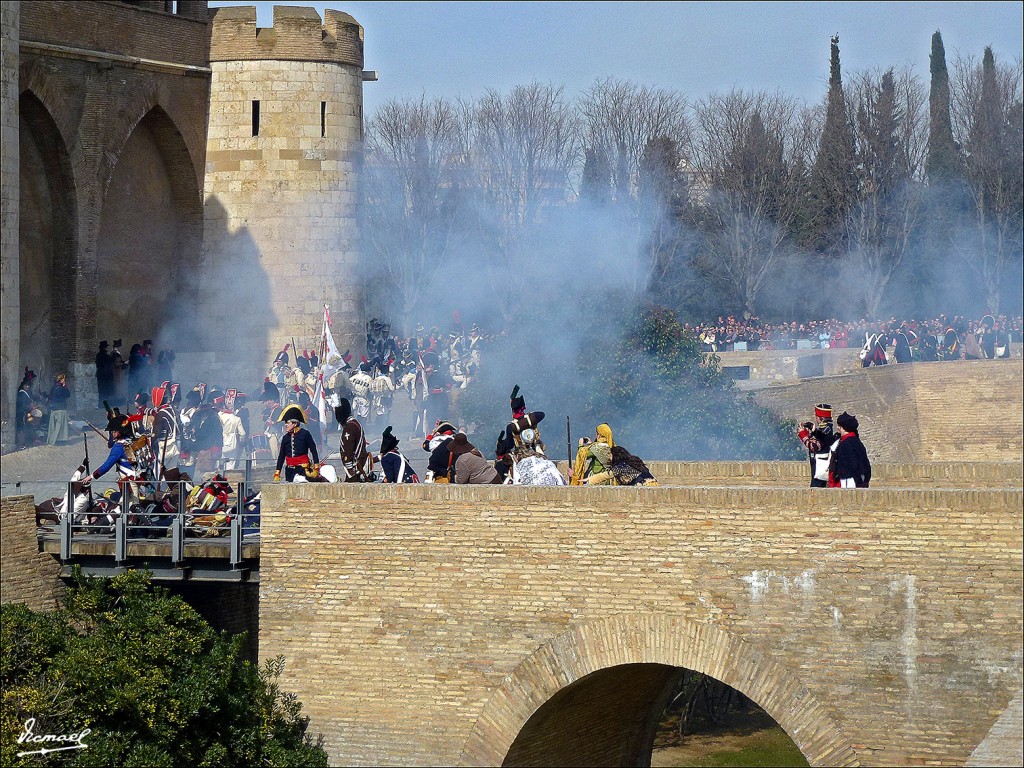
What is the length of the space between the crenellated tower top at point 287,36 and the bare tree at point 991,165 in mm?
13911

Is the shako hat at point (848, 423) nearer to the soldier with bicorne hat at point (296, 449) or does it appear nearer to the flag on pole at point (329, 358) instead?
the soldier with bicorne hat at point (296, 449)

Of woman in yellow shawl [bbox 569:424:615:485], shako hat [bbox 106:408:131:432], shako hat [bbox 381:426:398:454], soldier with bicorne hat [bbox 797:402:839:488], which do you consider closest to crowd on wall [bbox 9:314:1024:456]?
shako hat [bbox 106:408:131:432]

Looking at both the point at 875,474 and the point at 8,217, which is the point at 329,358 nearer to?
the point at 8,217

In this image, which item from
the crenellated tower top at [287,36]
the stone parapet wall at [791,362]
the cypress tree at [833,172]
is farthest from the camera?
the cypress tree at [833,172]

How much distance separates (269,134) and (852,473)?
16.0 metres

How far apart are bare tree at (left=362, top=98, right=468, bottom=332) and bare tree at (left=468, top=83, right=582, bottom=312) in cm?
93

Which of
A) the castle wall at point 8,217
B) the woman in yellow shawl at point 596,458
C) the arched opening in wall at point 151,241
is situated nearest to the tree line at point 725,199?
the arched opening in wall at point 151,241

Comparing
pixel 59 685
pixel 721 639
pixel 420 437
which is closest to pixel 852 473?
pixel 721 639

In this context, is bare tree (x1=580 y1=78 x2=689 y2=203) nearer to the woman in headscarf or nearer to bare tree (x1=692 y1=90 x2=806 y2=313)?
bare tree (x1=692 y1=90 x2=806 y2=313)

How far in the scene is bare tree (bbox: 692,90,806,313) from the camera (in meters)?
41.1

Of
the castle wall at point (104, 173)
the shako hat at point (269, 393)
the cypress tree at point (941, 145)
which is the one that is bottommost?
the shako hat at point (269, 393)

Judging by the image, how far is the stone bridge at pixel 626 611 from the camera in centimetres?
1291

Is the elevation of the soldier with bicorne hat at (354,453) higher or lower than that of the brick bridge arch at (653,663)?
higher

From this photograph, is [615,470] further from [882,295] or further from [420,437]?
[882,295]
